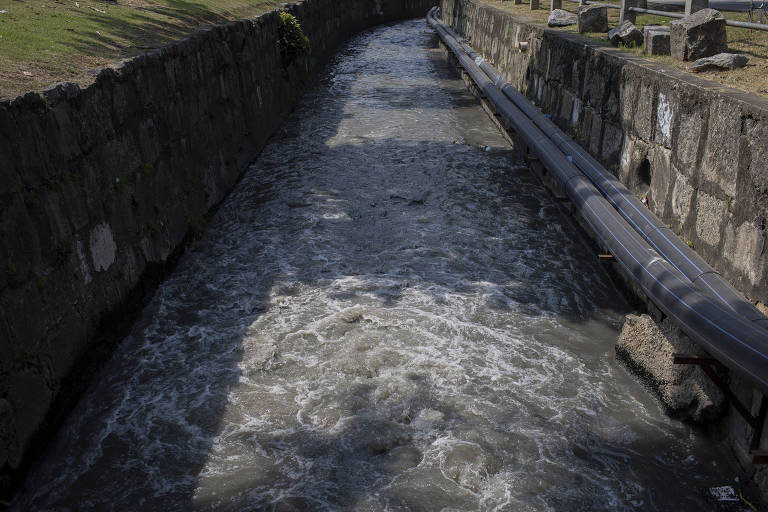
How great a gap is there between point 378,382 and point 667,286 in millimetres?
2241

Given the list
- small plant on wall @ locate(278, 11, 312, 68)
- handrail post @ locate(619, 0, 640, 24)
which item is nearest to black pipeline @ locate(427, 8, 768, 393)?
handrail post @ locate(619, 0, 640, 24)

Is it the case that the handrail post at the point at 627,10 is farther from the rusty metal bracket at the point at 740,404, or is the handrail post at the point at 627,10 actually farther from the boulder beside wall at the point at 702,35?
the rusty metal bracket at the point at 740,404

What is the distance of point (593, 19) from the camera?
1080 centimetres

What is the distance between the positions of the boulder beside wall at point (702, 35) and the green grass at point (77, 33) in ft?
A: 19.2

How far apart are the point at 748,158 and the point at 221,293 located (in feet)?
15.4

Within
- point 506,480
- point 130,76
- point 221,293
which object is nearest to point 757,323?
point 506,480

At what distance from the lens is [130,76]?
683cm

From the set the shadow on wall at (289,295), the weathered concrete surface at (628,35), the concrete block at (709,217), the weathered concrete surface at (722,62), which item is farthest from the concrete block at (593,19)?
the concrete block at (709,217)

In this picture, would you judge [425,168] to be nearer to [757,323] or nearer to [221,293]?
[221,293]

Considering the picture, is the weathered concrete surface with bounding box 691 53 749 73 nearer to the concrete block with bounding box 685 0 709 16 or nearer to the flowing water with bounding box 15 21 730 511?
the concrete block with bounding box 685 0 709 16

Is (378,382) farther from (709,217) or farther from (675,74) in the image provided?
(675,74)

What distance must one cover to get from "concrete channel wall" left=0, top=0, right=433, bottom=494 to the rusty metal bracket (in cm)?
425

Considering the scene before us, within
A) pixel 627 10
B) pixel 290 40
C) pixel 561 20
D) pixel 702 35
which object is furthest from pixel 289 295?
pixel 290 40

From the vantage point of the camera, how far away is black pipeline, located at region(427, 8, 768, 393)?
396cm
